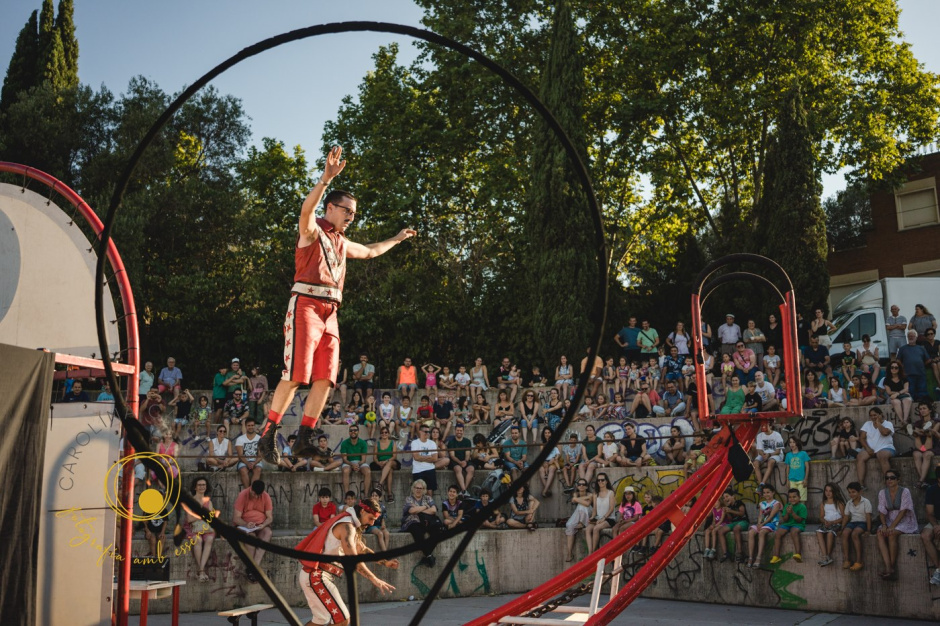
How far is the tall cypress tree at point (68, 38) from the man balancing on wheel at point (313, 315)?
85.0 ft

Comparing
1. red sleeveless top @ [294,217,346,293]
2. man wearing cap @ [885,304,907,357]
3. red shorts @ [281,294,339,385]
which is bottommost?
red shorts @ [281,294,339,385]

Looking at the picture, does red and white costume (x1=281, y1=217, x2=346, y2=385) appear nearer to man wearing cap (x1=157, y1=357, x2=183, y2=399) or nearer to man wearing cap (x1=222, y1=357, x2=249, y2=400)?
man wearing cap (x1=222, y1=357, x2=249, y2=400)

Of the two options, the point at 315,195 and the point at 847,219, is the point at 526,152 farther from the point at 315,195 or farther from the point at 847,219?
the point at 315,195

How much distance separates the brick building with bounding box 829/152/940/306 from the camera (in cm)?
2916

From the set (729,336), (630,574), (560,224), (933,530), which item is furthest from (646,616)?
(560,224)

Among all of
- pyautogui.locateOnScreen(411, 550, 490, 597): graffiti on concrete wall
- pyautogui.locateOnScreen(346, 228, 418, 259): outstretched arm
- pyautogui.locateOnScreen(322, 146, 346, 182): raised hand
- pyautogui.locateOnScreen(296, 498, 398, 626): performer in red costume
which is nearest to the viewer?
pyautogui.locateOnScreen(322, 146, 346, 182): raised hand

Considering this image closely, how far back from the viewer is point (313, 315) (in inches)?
190

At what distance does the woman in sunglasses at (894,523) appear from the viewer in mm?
11078

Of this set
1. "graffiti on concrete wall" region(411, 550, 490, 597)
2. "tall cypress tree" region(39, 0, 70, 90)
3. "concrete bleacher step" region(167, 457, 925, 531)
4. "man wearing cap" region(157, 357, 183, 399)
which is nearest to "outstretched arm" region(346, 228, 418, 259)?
"concrete bleacher step" region(167, 457, 925, 531)

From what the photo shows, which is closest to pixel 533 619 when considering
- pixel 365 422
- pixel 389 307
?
pixel 365 422

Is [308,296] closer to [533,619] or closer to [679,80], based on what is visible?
[533,619]

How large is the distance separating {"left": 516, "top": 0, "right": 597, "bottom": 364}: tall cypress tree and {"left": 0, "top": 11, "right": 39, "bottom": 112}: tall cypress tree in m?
16.9

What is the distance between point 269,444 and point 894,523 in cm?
928

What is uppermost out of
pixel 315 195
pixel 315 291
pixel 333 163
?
pixel 333 163
